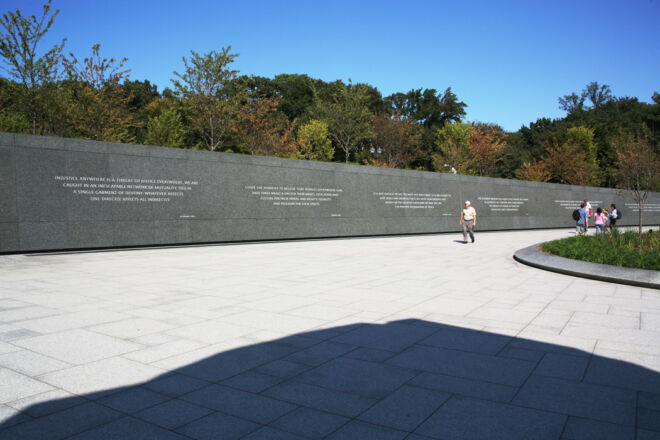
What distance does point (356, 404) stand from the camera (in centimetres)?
323

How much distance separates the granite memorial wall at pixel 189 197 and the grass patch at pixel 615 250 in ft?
28.1

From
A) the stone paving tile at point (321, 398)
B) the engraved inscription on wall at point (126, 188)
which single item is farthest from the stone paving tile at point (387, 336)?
the engraved inscription on wall at point (126, 188)

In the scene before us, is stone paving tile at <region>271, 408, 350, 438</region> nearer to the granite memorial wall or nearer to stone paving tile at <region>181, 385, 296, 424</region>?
stone paving tile at <region>181, 385, 296, 424</region>

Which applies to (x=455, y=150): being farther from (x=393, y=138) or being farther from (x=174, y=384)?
(x=174, y=384)

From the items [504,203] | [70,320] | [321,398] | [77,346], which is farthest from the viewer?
[504,203]

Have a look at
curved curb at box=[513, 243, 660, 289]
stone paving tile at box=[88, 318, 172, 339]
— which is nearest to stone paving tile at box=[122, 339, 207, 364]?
stone paving tile at box=[88, 318, 172, 339]

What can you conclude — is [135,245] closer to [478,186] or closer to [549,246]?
[549,246]

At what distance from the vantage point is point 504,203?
2589cm

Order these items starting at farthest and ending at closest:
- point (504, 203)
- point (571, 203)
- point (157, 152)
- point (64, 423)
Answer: point (571, 203)
point (504, 203)
point (157, 152)
point (64, 423)

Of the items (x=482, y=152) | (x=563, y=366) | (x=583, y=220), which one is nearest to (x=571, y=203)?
(x=583, y=220)

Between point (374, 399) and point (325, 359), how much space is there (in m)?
0.92

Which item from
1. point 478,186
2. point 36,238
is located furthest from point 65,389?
point 478,186

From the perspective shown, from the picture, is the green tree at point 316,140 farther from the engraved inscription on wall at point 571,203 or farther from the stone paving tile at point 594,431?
the stone paving tile at point 594,431

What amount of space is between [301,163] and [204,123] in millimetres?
10763
